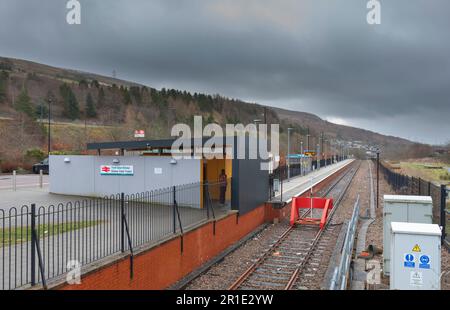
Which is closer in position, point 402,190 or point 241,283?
point 241,283

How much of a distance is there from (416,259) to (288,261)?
5.87 metres

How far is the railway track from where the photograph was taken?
11.2 meters

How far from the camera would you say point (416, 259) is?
8.20 metres

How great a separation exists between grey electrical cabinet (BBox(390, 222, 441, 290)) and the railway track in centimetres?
335

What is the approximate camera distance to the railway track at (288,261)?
1121 cm

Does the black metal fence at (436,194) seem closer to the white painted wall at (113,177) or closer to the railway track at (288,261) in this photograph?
the railway track at (288,261)

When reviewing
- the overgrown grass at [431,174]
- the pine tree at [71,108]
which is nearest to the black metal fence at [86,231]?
the overgrown grass at [431,174]

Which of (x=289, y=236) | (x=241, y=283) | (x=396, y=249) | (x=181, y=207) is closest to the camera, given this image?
(x=396, y=249)

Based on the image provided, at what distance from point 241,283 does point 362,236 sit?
23.3ft

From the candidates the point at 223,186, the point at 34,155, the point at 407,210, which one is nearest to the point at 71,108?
the point at 34,155

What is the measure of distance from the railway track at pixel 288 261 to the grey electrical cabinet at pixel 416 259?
335 centimetres

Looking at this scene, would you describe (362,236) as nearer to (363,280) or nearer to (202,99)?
(363,280)

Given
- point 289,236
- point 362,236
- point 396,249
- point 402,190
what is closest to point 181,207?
point 289,236
